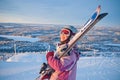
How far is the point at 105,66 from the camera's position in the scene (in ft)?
23.3

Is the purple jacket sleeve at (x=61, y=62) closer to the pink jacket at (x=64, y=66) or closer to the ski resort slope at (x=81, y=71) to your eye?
the pink jacket at (x=64, y=66)

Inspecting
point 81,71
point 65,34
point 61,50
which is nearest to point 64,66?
point 61,50

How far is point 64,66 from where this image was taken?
2223mm

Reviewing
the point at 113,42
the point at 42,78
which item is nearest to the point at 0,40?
the point at 113,42

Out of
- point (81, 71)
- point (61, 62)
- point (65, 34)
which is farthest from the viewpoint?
point (81, 71)

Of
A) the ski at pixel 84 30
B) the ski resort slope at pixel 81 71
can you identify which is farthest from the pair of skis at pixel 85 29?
the ski resort slope at pixel 81 71

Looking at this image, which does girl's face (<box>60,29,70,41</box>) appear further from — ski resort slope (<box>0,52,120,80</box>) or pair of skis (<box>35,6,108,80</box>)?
ski resort slope (<box>0,52,120,80</box>)

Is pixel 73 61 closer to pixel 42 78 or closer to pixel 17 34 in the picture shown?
pixel 42 78

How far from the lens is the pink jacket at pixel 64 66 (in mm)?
2197

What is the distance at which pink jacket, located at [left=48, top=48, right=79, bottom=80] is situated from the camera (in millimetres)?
2197

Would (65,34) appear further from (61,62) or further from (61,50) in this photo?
(61,62)

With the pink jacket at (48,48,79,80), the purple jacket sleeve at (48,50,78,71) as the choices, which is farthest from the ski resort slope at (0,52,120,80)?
the purple jacket sleeve at (48,50,78,71)

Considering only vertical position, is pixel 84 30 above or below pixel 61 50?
above

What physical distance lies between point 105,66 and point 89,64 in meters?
0.45
